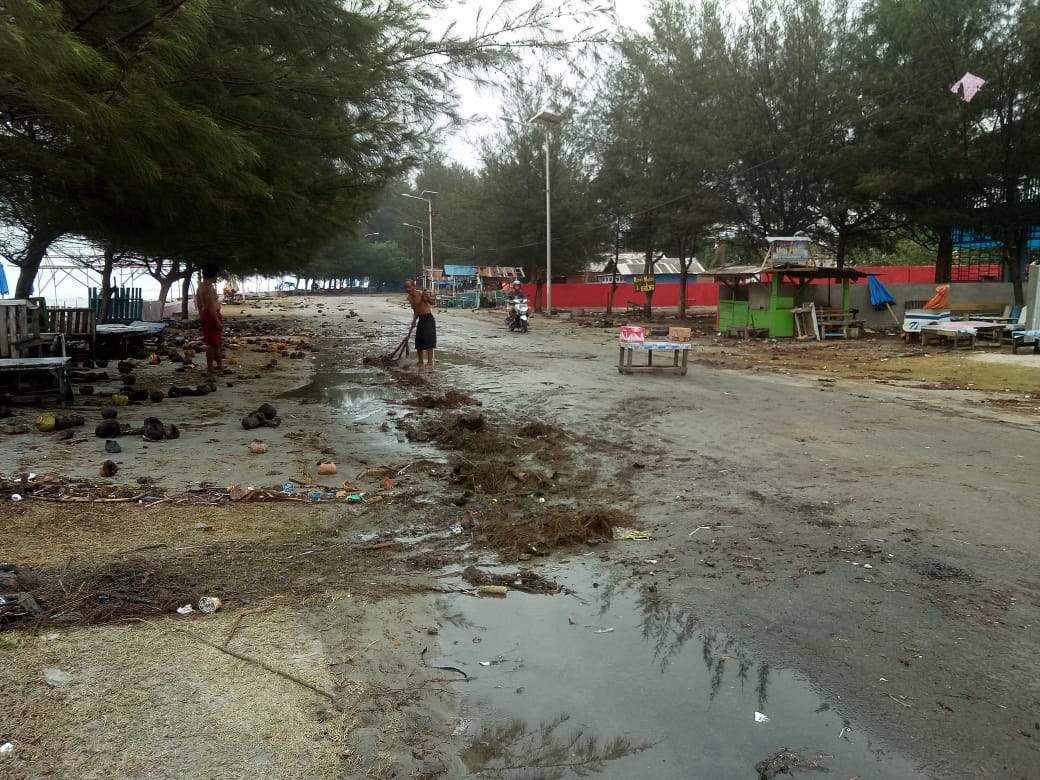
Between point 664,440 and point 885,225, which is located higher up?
point 885,225

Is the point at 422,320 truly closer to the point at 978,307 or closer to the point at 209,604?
the point at 209,604

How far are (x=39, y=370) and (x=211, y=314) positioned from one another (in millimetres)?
3191

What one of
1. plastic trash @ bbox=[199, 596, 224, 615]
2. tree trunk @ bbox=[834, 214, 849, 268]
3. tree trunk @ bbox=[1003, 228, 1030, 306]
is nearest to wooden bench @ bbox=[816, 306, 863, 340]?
tree trunk @ bbox=[1003, 228, 1030, 306]

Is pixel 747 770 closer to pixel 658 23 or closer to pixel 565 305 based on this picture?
pixel 658 23

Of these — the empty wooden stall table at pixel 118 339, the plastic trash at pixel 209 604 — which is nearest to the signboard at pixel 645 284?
the empty wooden stall table at pixel 118 339

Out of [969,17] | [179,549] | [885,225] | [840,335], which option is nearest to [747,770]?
[179,549]

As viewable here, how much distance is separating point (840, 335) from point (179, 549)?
20679 mm

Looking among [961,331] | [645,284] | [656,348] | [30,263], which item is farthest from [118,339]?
[645,284]

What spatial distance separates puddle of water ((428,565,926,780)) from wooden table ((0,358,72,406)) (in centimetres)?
714

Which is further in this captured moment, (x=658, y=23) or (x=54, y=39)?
(x=658, y=23)

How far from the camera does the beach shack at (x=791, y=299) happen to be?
21.0 meters

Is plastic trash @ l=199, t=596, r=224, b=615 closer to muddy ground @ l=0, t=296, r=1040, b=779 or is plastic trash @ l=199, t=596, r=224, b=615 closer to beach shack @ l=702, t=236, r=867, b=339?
muddy ground @ l=0, t=296, r=1040, b=779

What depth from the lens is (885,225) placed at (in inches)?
1000

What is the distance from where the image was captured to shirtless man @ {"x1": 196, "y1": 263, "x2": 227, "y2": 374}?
485 inches
